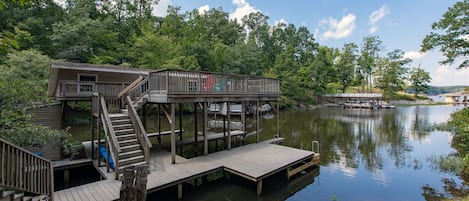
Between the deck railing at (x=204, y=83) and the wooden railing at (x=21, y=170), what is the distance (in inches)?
166

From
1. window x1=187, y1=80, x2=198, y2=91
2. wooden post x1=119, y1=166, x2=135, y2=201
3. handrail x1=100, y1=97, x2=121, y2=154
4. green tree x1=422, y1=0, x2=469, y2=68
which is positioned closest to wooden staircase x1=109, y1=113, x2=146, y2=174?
handrail x1=100, y1=97, x2=121, y2=154

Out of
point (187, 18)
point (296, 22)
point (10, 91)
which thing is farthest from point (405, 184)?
point (296, 22)

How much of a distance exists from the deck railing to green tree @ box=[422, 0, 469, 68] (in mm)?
12497

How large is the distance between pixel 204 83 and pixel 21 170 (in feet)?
21.6

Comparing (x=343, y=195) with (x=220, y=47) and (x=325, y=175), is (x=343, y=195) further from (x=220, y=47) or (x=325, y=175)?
(x=220, y=47)

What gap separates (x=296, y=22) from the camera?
2594 inches

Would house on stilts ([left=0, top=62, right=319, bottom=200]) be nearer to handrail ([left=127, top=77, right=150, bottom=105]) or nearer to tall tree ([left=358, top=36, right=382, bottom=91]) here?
handrail ([left=127, top=77, right=150, bottom=105])

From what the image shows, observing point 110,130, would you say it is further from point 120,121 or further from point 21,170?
point 21,170

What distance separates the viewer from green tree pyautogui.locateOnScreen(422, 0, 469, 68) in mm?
13453

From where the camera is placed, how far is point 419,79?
5791 centimetres

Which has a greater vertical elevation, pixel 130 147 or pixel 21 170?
pixel 21 170

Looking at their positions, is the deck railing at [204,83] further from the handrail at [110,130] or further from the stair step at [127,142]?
the stair step at [127,142]

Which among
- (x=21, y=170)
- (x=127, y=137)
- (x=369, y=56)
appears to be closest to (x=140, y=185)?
(x=21, y=170)

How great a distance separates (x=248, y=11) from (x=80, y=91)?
205 ft
